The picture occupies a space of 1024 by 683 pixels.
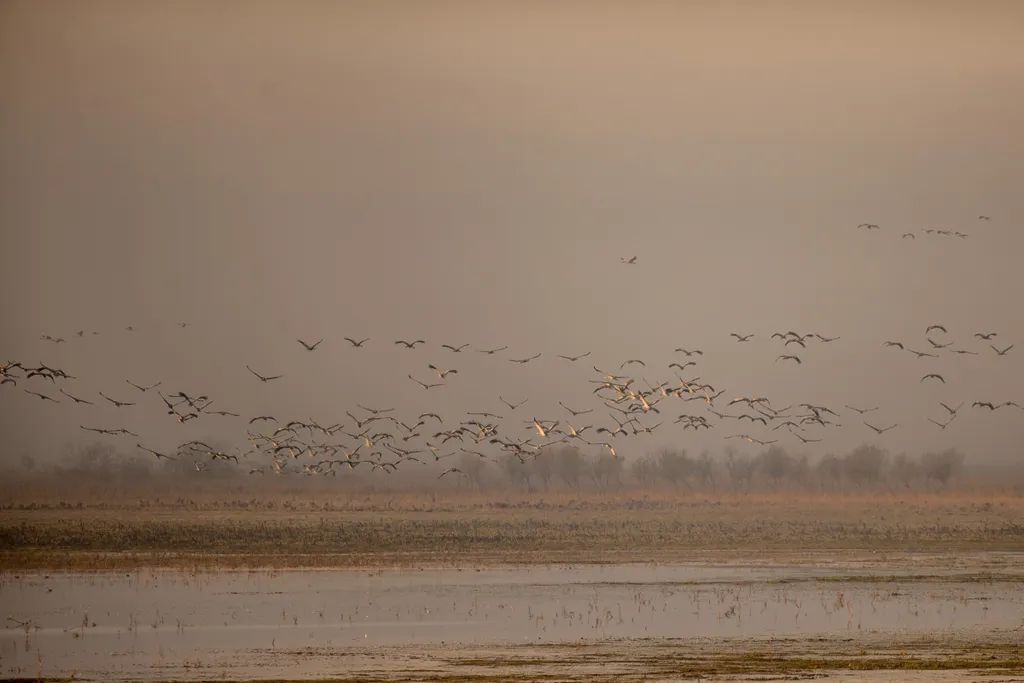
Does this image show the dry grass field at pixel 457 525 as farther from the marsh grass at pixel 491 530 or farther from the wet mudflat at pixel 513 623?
the wet mudflat at pixel 513 623

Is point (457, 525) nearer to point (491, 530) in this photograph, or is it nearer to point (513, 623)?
point (491, 530)

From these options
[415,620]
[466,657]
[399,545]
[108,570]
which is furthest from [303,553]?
[466,657]

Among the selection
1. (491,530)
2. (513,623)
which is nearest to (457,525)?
(491,530)

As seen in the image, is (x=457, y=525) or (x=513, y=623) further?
(x=457, y=525)

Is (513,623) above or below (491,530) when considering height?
below

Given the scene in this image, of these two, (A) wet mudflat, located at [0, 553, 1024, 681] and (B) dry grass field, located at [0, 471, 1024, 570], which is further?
(B) dry grass field, located at [0, 471, 1024, 570]

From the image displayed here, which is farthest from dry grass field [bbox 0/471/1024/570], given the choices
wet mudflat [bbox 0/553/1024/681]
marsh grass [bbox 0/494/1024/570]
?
wet mudflat [bbox 0/553/1024/681]

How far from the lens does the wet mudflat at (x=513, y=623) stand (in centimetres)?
2359

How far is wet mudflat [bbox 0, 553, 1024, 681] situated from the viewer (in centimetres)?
2359

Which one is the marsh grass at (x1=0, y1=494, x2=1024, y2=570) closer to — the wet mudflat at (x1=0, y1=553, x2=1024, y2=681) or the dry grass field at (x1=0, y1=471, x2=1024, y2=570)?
the dry grass field at (x1=0, y1=471, x2=1024, y2=570)

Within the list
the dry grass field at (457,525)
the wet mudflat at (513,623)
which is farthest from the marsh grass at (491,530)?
the wet mudflat at (513,623)

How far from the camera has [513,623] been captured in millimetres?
27312

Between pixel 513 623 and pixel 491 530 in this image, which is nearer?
pixel 513 623

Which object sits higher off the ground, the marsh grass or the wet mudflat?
the marsh grass
